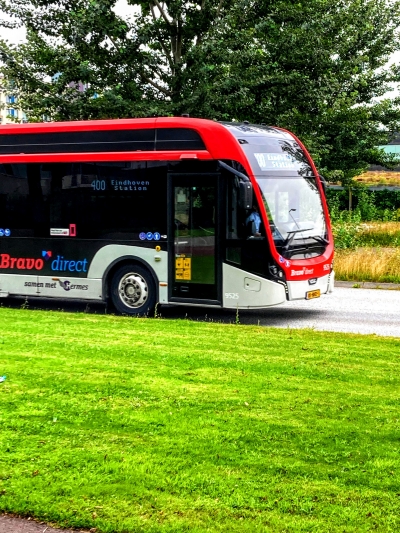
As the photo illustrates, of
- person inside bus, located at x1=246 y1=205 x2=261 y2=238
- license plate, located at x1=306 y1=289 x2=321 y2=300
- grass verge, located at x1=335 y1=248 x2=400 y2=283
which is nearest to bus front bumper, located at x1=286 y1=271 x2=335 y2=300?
license plate, located at x1=306 y1=289 x2=321 y2=300

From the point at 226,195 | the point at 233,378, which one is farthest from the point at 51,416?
the point at 226,195

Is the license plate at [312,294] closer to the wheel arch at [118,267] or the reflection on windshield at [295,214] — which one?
the reflection on windshield at [295,214]

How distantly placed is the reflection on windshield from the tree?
7.66 meters

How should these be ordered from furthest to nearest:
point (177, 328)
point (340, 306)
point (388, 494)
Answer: point (340, 306), point (177, 328), point (388, 494)

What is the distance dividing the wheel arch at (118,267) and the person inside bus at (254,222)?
5.88ft

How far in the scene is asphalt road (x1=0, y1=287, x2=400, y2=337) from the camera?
13266mm

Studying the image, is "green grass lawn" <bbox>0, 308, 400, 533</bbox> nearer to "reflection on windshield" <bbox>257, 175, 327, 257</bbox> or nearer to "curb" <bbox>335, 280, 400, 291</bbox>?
"reflection on windshield" <bbox>257, 175, 327, 257</bbox>

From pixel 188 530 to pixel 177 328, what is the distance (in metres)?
6.79

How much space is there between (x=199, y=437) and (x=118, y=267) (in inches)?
339

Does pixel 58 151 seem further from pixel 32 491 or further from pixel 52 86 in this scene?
pixel 32 491

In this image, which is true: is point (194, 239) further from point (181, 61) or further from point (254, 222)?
→ point (181, 61)

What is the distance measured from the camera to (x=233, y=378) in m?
7.73

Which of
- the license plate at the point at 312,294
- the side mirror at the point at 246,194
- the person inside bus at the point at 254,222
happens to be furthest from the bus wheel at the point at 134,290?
the license plate at the point at 312,294

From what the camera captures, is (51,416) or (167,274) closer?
(51,416)
